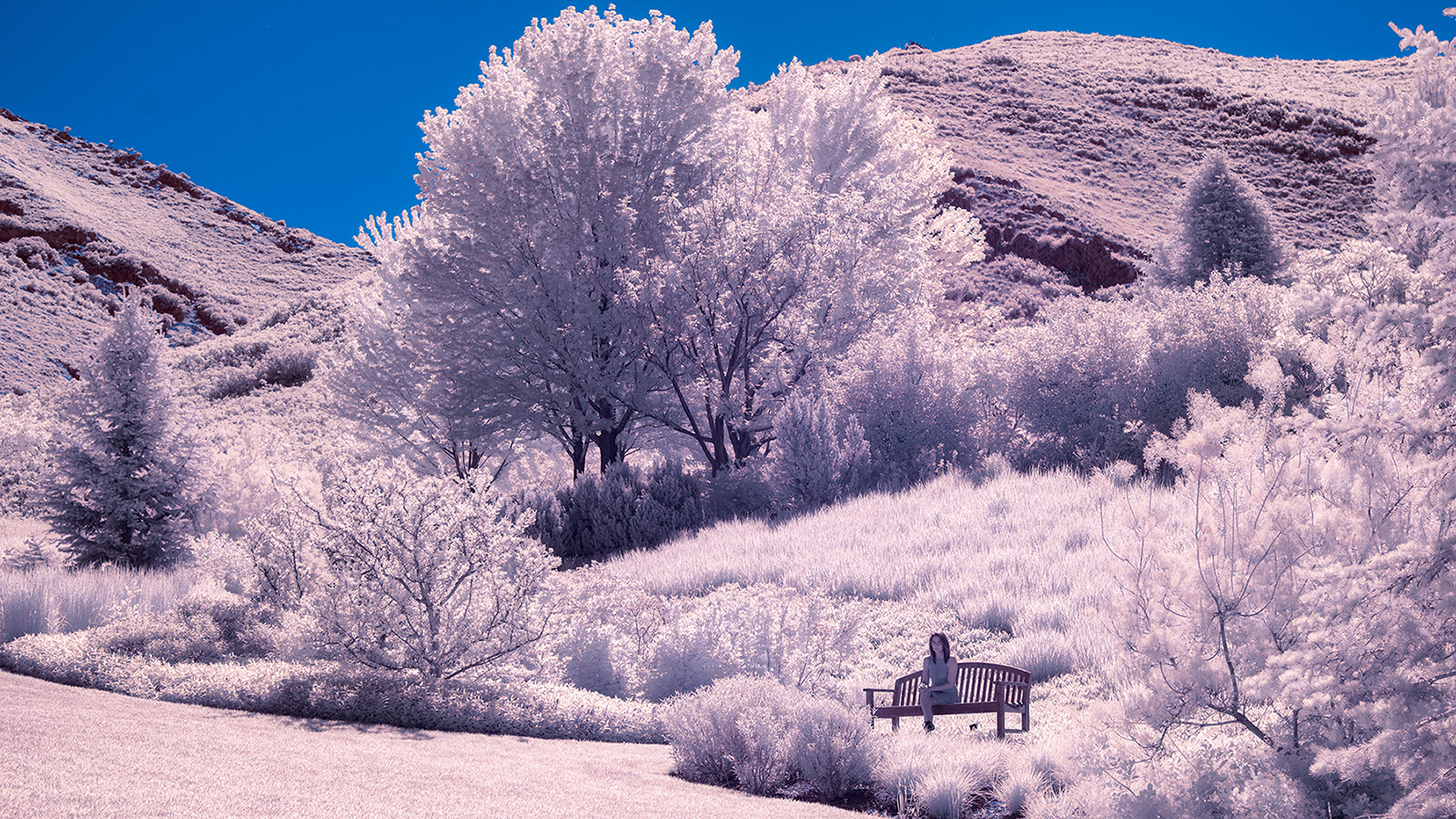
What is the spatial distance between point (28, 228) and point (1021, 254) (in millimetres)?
51632

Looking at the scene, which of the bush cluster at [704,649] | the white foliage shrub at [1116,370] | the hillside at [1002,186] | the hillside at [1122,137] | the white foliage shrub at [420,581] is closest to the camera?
the white foliage shrub at [420,581]

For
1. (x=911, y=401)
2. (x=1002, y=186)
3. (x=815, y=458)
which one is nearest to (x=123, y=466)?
(x=815, y=458)

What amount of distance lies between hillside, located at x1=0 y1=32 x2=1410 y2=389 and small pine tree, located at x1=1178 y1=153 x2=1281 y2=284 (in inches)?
124

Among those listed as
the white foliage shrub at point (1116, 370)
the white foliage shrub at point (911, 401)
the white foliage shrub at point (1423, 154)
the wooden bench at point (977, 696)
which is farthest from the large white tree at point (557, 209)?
the white foliage shrub at point (1423, 154)

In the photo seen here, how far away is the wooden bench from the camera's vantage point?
7145 mm

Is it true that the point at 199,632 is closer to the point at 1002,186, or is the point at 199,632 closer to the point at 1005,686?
the point at 1005,686

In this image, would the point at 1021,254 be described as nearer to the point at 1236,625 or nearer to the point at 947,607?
the point at 947,607

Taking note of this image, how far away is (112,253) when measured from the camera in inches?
2119

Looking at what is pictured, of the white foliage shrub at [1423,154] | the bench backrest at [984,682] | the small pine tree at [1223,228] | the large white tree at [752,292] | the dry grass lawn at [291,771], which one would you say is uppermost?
the small pine tree at [1223,228]

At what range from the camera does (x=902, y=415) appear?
1725 cm

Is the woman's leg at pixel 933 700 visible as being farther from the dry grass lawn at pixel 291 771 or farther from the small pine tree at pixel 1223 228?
the small pine tree at pixel 1223 228

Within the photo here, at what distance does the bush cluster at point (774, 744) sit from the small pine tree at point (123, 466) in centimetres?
931

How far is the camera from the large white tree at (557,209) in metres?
17.8

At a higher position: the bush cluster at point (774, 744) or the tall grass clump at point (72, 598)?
the tall grass clump at point (72, 598)
